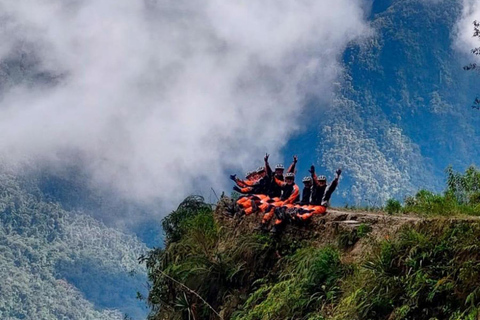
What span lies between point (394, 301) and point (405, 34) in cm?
16417

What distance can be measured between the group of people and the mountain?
95.6 metres

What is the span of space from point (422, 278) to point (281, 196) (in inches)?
231

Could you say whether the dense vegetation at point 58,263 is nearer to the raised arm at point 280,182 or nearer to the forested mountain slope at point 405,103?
the forested mountain slope at point 405,103

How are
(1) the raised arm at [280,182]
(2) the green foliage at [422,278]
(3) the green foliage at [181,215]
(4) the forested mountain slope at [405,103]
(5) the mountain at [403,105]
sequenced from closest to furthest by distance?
1. (2) the green foliage at [422,278]
2. (1) the raised arm at [280,182]
3. (3) the green foliage at [181,215]
4. (4) the forested mountain slope at [405,103]
5. (5) the mountain at [403,105]

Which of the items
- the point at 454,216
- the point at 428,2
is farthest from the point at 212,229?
the point at 428,2

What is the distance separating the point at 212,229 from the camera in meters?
13.9

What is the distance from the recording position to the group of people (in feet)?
36.6

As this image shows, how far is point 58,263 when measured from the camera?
14038cm

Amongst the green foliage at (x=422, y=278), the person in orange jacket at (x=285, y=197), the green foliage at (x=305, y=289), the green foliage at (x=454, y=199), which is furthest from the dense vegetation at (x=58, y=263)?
the green foliage at (x=422, y=278)

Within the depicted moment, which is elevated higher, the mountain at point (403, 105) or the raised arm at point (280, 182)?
the mountain at point (403, 105)

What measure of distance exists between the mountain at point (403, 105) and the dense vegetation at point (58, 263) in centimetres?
4656

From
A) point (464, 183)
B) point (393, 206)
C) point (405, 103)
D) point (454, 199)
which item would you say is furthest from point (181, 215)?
point (405, 103)

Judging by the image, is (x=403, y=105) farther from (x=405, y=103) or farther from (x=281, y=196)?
(x=281, y=196)

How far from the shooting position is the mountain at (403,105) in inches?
4961
